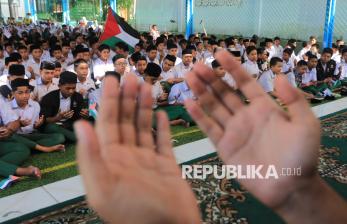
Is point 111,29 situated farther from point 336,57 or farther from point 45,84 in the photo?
point 336,57

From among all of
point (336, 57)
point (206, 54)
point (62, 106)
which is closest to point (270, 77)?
point (206, 54)

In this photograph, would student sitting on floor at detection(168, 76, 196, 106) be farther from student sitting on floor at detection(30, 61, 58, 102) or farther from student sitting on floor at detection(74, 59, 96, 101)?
student sitting on floor at detection(30, 61, 58, 102)

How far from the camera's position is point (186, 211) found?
0.76m

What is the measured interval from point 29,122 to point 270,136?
2850mm

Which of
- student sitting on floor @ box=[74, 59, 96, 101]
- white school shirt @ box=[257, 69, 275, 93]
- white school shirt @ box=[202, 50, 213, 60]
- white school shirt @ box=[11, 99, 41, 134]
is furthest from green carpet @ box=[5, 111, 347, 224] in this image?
white school shirt @ box=[202, 50, 213, 60]

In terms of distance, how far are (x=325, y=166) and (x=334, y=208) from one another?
2190 millimetres

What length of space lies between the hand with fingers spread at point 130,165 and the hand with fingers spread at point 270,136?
18cm

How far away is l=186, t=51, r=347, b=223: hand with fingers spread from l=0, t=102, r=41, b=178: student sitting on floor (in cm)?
212

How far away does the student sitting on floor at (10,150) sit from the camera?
9.07ft

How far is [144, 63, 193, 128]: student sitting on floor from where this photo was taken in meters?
4.26

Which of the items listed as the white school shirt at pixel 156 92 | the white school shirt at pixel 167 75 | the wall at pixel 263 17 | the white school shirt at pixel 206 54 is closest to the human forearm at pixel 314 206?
the white school shirt at pixel 156 92

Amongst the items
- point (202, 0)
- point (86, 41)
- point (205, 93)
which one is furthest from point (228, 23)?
point (205, 93)

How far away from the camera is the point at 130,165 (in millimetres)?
783

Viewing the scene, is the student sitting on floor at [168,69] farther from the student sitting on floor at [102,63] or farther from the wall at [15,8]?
the wall at [15,8]
